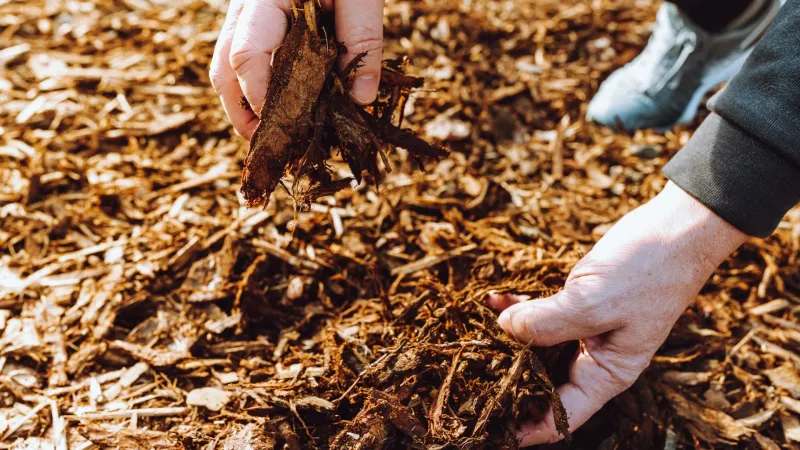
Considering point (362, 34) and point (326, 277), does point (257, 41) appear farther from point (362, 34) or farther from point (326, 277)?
point (326, 277)

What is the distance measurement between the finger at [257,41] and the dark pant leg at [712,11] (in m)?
2.20

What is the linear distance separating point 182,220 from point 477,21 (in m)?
2.29

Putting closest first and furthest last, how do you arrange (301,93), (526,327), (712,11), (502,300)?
(301,93) < (526,327) < (502,300) < (712,11)

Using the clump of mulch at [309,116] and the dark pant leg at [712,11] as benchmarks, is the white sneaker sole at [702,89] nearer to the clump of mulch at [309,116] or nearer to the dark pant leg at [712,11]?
the dark pant leg at [712,11]

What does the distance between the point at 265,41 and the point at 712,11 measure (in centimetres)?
241

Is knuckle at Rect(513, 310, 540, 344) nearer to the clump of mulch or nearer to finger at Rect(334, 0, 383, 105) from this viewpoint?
the clump of mulch

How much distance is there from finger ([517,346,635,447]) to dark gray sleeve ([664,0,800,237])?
0.60 meters

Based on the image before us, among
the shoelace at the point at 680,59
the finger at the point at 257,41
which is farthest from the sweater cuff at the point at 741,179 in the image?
the shoelace at the point at 680,59

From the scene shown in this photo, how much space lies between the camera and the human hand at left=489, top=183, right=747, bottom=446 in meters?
1.61

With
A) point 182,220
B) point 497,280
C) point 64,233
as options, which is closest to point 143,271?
point 182,220

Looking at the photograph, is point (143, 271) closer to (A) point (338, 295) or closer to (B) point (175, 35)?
(A) point (338, 295)

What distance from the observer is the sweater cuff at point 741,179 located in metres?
1.53

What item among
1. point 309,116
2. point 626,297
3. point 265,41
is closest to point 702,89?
point 626,297

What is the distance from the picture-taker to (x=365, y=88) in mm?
1582
